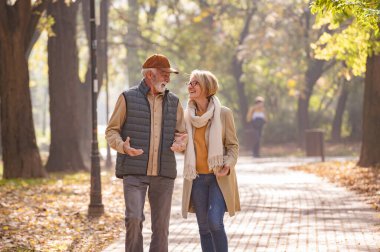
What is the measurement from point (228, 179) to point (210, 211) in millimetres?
312

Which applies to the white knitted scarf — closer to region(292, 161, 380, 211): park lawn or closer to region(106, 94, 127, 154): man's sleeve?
region(106, 94, 127, 154): man's sleeve

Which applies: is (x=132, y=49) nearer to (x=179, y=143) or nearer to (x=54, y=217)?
(x=54, y=217)

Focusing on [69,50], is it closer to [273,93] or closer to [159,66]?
[159,66]

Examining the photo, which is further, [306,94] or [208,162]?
[306,94]

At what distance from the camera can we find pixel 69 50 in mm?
22422

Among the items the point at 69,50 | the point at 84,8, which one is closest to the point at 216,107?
the point at 69,50

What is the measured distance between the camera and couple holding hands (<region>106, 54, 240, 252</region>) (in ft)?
24.2

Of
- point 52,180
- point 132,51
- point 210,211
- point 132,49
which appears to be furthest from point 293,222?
point 132,51

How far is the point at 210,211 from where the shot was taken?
7410 mm

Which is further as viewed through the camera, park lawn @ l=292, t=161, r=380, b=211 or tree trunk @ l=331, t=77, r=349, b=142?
tree trunk @ l=331, t=77, r=349, b=142

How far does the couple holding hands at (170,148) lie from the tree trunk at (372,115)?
503 inches

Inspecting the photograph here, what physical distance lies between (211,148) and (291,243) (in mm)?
2943

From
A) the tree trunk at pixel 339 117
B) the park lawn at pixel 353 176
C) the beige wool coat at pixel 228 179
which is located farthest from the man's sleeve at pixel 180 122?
the tree trunk at pixel 339 117

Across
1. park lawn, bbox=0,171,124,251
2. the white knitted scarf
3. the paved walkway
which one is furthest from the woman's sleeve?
the paved walkway
